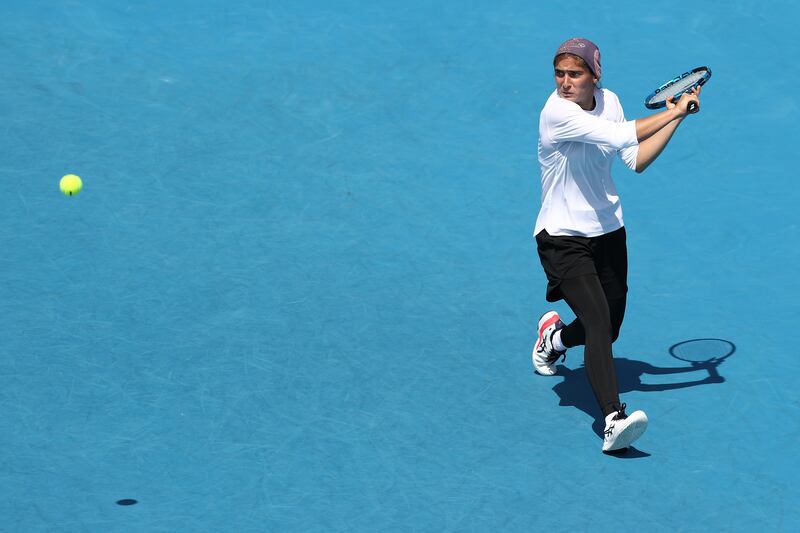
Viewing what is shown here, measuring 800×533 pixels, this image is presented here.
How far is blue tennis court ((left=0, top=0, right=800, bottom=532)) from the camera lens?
22.9ft

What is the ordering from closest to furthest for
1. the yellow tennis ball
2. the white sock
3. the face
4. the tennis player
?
the tennis player → the face → the white sock → the yellow tennis ball

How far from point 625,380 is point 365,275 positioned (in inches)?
75.0

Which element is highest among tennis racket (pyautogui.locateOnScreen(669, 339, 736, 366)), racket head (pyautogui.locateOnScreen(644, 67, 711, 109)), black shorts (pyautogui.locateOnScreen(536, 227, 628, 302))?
racket head (pyautogui.locateOnScreen(644, 67, 711, 109))

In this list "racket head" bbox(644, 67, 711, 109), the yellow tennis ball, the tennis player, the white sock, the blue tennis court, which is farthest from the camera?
the yellow tennis ball

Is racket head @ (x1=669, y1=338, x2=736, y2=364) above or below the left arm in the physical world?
below

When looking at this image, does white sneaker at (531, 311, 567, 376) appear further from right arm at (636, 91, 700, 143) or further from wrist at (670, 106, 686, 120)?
wrist at (670, 106, 686, 120)

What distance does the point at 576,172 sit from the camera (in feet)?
24.1

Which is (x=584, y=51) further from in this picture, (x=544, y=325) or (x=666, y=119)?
(x=544, y=325)

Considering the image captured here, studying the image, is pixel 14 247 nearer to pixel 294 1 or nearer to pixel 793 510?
pixel 294 1

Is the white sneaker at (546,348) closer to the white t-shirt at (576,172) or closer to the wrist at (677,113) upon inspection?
the white t-shirt at (576,172)

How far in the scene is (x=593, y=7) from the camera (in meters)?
11.7

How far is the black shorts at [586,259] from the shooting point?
24.1ft

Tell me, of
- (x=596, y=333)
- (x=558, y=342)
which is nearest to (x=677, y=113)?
(x=596, y=333)

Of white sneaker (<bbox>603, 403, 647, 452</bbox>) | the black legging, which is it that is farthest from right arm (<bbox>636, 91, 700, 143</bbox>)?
white sneaker (<bbox>603, 403, 647, 452</bbox>)
